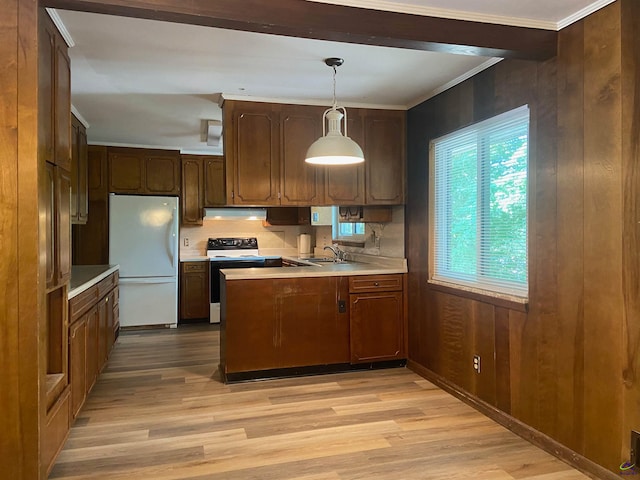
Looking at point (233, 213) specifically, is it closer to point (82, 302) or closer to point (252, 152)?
point (252, 152)

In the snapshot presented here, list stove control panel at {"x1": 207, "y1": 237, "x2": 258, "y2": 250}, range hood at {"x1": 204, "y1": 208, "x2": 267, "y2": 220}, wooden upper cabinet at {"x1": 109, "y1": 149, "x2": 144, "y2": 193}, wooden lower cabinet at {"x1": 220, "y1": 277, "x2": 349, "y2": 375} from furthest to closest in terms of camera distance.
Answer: stove control panel at {"x1": 207, "y1": 237, "x2": 258, "y2": 250} < range hood at {"x1": 204, "y1": 208, "x2": 267, "y2": 220} < wooden upper cabinet at {"x1": 109, "y1": 149, "x2": 144, "y2": 193} < wooden lower cabinet at {"x1": 220, "y1": 277, "x2": 349, "y2": 375}

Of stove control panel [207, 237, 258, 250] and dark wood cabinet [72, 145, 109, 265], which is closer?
dark wood cabinet [72, 145, 109, 265]

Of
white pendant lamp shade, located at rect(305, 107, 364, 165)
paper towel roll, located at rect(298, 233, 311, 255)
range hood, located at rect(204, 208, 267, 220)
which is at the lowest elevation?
paper towel roll, located at rect(298, 233, 311, 255)

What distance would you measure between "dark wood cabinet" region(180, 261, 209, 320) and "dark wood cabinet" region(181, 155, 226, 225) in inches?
25.1

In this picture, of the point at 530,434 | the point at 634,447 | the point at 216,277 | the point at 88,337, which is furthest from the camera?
the point at 216,277

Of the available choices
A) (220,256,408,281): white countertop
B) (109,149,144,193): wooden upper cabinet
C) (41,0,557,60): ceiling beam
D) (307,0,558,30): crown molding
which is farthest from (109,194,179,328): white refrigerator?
(307,0,558,30): crown molding

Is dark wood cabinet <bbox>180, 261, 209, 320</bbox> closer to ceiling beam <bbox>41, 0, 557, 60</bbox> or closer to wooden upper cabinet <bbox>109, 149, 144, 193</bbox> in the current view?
wooden upper cabinet <bbox>109, 149, 144, 193</bbox>

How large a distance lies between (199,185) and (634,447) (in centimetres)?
550

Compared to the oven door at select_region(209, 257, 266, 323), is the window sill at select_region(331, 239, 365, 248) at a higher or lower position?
higher

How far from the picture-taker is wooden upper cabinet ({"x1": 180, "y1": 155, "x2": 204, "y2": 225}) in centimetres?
634

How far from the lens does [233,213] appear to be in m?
6.68

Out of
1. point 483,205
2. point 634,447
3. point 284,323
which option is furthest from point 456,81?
point 634,447

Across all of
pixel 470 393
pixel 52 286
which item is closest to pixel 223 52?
pixel 52 286

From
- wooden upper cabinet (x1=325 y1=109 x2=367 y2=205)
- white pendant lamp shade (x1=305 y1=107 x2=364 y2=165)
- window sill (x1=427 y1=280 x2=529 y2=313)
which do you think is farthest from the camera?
wooden upper cabinet (x1=325 y1=109 x2=367 y2=205)
